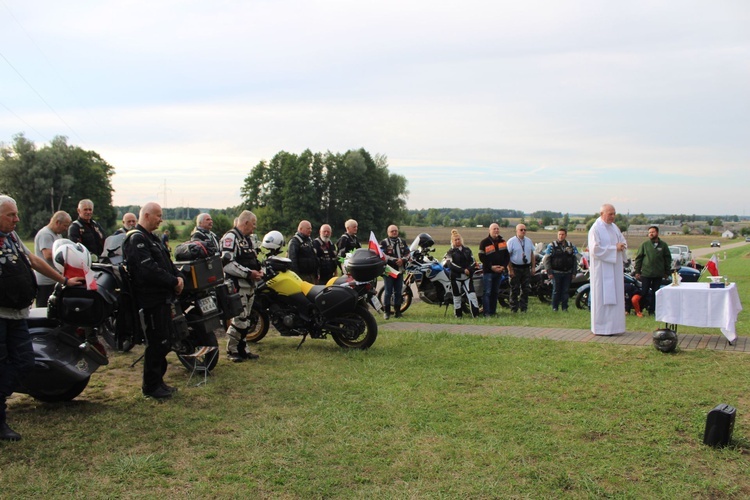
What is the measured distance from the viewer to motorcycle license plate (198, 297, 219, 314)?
6168 mm

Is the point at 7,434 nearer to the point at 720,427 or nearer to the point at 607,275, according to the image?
the point at 720,427

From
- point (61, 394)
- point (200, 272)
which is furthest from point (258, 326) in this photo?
point (61, 394)

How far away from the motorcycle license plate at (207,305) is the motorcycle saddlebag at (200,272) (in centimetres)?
18

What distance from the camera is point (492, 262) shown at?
1147cm

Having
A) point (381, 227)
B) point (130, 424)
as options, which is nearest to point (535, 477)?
point (130, 424)

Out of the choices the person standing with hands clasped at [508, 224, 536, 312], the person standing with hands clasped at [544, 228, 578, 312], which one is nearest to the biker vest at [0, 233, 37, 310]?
the person standing with hands clasped at [508, 224, 536, 312]

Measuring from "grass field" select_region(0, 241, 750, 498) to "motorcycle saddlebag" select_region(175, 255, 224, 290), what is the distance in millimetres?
1060

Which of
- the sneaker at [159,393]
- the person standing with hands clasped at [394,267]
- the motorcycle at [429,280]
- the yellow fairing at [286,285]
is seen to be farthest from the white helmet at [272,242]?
the motorcycle at [429,280]

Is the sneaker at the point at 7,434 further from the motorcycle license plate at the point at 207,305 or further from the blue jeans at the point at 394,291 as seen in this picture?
the blue jeans at the point at 394,291

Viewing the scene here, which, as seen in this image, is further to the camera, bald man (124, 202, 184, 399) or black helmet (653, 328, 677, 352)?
black helmet (653, 328, 677, 352)

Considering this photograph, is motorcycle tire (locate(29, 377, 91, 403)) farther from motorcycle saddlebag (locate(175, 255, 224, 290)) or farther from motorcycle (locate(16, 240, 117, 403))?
motorcycle saddlebag (locate(175, 255, 224, 290))

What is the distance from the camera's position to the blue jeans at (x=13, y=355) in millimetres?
4375

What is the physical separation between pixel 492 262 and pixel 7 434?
8.85 m

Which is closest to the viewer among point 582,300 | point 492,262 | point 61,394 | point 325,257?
point 61,394
